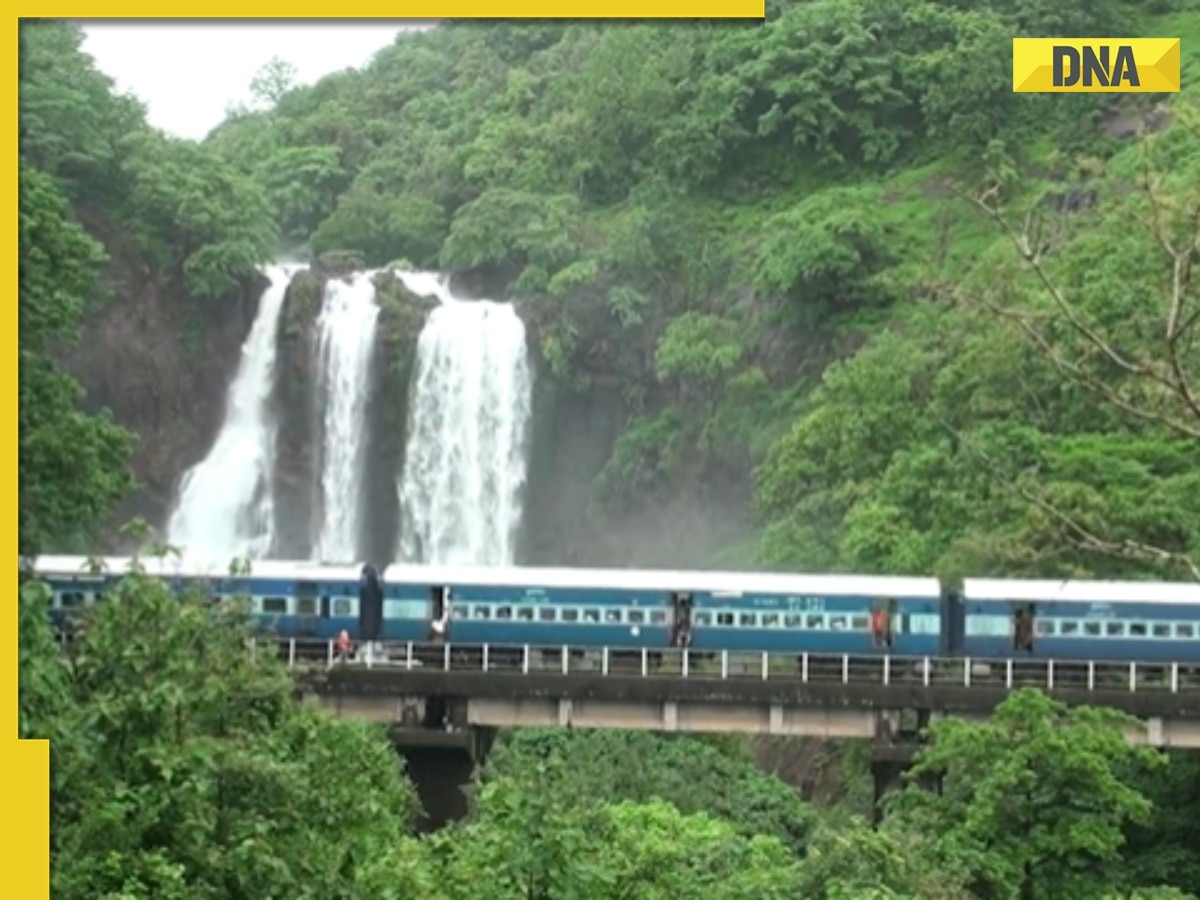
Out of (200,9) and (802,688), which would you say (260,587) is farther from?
(200,9)

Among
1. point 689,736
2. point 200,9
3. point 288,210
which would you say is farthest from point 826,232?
point 200,9

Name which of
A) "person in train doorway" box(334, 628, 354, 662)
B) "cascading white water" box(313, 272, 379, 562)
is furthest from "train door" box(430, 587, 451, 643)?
"cascading white water" box(313, 272, 379, 562)

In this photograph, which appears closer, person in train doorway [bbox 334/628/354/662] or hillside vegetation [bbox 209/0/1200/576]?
person in train doorway [bbox 334/628/354/662]

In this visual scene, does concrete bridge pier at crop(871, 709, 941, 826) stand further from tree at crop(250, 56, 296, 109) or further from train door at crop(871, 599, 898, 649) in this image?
tree at crop(250, 56, 296, 109)

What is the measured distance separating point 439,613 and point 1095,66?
1914cm

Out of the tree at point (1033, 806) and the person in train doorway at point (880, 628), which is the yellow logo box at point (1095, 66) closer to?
the person in train doorway at point (880, 628)

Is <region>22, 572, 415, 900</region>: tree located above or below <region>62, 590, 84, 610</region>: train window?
below

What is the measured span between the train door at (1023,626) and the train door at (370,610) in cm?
730

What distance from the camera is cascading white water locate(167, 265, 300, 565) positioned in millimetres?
33656

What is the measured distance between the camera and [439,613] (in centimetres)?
2070

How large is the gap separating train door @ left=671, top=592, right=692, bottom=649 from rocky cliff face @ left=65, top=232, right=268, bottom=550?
53.5 ft

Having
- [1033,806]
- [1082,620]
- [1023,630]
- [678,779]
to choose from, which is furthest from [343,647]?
[1082,620]

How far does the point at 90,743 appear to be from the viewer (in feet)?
26.9

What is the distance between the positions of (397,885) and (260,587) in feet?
39.0
